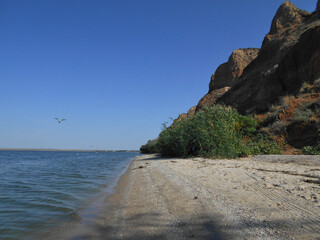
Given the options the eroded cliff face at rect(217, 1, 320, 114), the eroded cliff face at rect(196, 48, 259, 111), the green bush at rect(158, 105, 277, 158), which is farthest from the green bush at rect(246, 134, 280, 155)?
the eroded cliff face at rect(196, 48, 259, 111)

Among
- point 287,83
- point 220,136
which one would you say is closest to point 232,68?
point 287,83

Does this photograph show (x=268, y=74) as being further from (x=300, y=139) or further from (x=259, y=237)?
(x=259, y=237)

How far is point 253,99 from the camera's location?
22.2 meters

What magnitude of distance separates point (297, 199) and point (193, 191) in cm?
175

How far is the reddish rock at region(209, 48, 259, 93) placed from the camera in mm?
40531

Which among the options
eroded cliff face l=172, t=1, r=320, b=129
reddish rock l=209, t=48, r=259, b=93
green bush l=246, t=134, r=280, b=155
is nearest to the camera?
green bush l=246, t=134, r=280, b=155

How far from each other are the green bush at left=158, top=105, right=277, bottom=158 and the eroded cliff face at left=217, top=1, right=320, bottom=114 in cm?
732

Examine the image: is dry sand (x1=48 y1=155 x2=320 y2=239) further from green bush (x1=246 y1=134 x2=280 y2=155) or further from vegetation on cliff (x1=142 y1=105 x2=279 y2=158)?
green bush (x1=246 y1=134 x2=280 y2=155)

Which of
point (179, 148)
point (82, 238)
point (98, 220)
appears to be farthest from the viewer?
point (179, 148)

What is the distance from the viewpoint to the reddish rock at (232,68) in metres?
40.5

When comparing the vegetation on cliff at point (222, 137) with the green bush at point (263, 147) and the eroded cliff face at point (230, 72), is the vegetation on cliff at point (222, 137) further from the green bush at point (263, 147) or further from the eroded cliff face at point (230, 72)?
the eroded cliff face at point (230, 72)

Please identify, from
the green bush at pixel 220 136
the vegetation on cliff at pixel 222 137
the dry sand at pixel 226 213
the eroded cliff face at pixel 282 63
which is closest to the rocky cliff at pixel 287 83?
the eroded cliff face at pixel 282 63

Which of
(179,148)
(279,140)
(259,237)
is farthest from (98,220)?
(179,148)

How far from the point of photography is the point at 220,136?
11.0m
